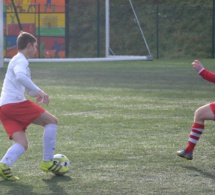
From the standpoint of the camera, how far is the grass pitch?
7.47 meters

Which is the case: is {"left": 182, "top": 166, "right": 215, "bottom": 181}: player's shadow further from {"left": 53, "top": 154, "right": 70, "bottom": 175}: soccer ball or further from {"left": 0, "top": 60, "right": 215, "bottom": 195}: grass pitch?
{"left": 53, "top": 154, "right": 70, "bottom": 175}: soccer ball

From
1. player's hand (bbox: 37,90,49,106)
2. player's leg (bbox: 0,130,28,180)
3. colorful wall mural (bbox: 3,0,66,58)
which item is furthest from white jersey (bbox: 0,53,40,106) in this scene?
colorful wall mural (bbox: 3,0,66,58)

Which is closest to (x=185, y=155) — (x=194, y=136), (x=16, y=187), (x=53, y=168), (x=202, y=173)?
(x=194, y=136)

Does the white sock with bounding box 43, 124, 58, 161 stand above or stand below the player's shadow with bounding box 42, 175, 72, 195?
above

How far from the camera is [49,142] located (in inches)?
311

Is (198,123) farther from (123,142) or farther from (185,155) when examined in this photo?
(123,142)

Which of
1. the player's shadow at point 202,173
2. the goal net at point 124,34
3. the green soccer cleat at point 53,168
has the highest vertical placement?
the green soccer cleat at point 53,168

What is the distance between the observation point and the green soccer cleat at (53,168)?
7871 millimetres

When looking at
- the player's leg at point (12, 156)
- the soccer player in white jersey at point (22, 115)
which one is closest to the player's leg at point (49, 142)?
the soccer player in white jersey at point (22, 115)

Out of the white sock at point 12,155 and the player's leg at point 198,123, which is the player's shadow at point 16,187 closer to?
the white sock at point 12,155

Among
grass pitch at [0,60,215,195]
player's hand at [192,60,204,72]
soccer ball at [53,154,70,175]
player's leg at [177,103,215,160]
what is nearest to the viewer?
grass pitch at [0,60,215,195]

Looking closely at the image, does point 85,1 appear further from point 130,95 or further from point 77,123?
point 77,123

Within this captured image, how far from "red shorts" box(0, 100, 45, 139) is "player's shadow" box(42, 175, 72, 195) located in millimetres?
615

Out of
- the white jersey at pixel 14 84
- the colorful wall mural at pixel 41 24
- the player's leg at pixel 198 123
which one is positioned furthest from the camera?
the colorful wall mural at pixel 41 24
